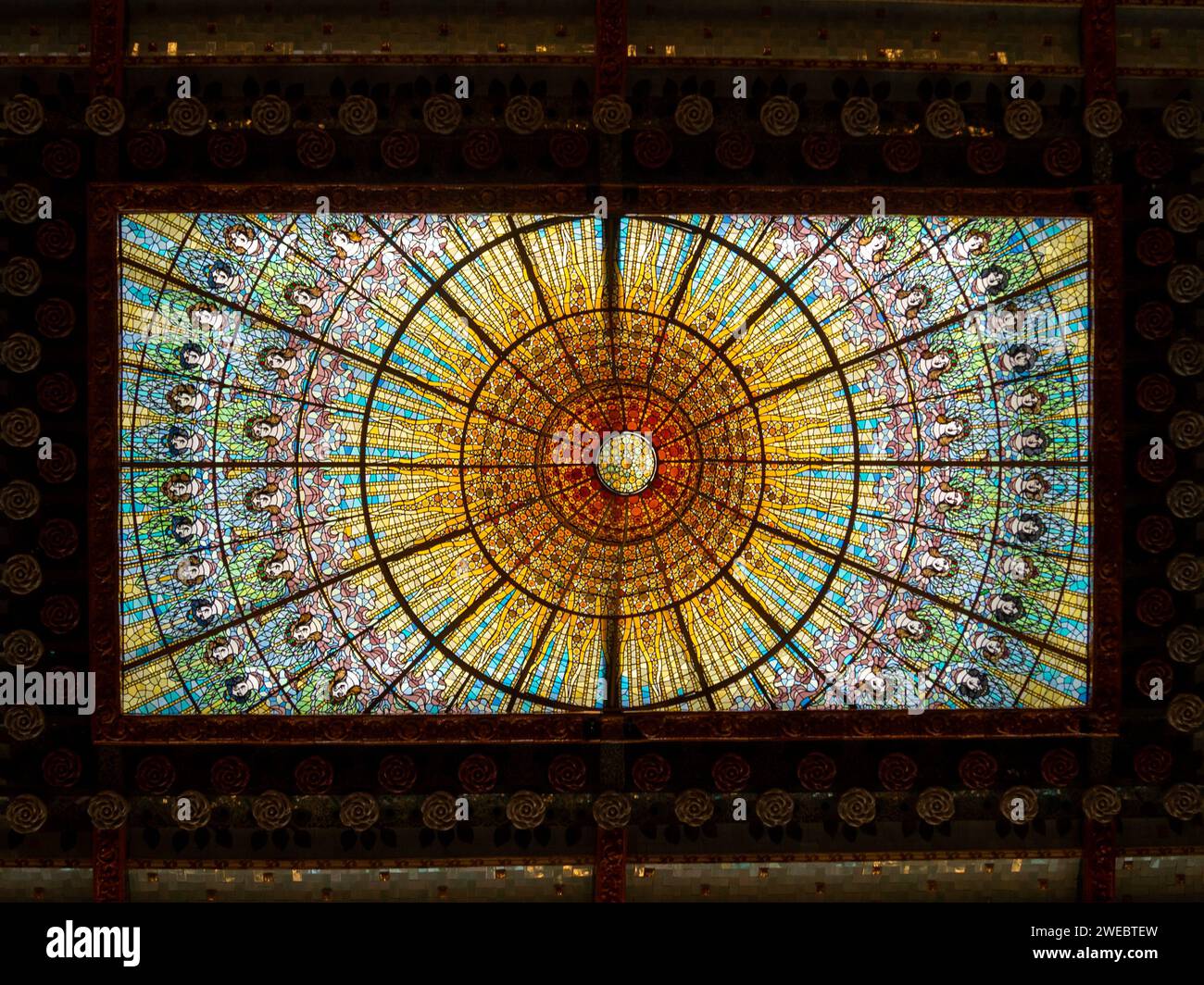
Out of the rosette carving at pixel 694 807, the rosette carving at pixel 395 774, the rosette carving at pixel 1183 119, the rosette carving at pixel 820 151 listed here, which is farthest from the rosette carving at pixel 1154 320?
the rosette carving at pixel 395 774

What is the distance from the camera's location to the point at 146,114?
48.8 ft

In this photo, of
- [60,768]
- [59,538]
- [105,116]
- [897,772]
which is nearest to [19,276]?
[105,116]

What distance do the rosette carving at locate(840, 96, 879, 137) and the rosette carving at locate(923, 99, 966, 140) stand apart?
72cm

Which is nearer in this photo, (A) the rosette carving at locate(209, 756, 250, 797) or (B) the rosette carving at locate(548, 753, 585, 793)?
(A) the rosette carving at locate(209, 756, 250, 797)

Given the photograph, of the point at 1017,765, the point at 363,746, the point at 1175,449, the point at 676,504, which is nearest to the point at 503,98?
the point at 676,504

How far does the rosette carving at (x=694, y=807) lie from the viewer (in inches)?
610

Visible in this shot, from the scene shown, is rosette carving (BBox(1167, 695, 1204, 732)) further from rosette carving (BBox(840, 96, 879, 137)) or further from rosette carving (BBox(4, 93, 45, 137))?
rosette carving (BBox(4, 93, 45, 137))

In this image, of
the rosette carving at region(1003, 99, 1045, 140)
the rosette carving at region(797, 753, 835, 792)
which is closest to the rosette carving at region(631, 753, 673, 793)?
the rosette carving at region(797, 753, 835, 792)

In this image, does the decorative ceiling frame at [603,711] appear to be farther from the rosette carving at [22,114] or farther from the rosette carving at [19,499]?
the rosette carving at [22,114]

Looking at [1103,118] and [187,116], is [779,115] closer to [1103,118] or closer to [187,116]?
[1103,118]

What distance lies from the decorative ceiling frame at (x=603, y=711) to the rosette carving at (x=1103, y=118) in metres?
0.72

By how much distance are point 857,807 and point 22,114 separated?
1382 centimetres

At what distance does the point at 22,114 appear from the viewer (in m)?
14.5

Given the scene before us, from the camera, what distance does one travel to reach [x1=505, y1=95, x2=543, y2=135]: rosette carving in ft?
48.2
